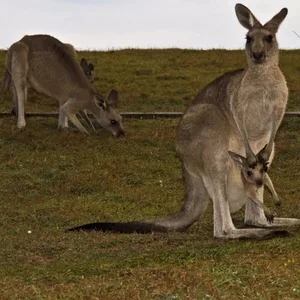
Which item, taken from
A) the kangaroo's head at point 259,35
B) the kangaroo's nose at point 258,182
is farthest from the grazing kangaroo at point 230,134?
the kangaroo's nose at point 258,182

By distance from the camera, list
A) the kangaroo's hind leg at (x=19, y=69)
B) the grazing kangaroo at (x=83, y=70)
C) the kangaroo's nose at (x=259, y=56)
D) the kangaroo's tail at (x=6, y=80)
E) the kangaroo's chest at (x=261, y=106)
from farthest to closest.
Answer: the kangaroo's tail at (x=6, y=80) < the grazing kangaroo at (x=83, y=70) < the kangaroo's hind leg at (x=19, y=69) < the kangaroo's nose at (x=259, y=56) < the kangaroo's chest at (x=261, y=106)

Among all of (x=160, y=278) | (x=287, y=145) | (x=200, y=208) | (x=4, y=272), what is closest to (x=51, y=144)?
(x=287, y=145)

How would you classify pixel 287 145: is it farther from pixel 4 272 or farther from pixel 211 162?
pixel 4 272

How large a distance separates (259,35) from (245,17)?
306mm

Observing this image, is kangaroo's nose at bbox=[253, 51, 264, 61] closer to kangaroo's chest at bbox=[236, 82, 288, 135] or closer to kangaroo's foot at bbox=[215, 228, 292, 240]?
kangaroo's chest at bbox=[236, 82, 288, 135]

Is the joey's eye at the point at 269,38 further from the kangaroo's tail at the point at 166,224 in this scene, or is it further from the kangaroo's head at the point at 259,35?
the kangaroo's tail at the point at 166,224

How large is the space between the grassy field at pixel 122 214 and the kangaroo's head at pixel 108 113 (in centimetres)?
20

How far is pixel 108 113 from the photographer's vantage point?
14773 mm

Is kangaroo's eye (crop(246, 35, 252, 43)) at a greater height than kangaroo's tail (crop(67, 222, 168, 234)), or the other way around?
kangaroo's eye (crop(246, 35, 252, 43))

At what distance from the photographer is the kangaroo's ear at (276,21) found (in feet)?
24.3

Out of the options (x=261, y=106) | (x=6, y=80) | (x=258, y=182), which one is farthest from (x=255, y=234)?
(x=6, y=80)

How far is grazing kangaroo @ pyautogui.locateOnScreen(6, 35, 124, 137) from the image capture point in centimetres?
1477

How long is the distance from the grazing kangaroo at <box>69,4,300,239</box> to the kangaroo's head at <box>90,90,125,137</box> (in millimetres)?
6915

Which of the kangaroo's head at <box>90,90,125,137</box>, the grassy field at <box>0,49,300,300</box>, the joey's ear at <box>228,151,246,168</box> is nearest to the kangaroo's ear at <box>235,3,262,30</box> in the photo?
the joey's ear at <box>228,151,246,168</box>
